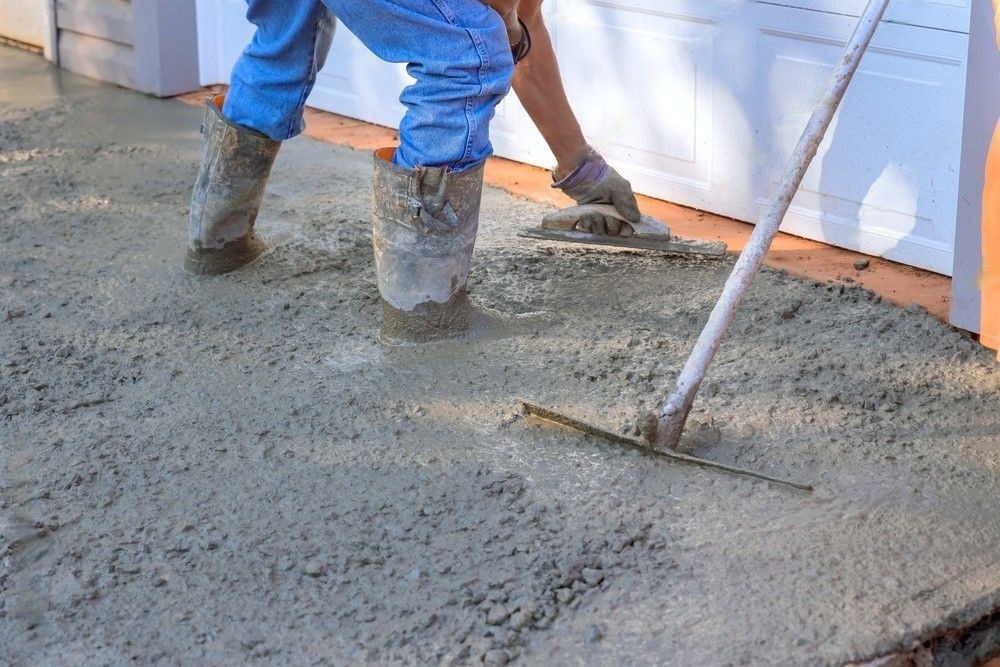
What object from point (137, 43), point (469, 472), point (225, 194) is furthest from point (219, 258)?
point (137, 43)

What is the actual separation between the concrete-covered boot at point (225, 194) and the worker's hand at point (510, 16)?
625 mm

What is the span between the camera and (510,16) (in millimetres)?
2539

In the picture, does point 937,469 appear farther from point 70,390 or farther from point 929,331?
point 70,390

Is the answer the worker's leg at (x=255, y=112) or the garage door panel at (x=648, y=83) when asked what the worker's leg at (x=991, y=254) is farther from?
the worker's leg at (x=255, y=112)

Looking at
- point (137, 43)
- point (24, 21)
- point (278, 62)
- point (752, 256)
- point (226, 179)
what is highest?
point (278, 62)

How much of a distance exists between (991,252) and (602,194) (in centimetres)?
105

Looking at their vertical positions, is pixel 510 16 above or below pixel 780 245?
above

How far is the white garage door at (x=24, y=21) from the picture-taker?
545 cm

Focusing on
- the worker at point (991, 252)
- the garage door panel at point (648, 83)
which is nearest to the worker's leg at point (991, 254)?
the worker at point (991, 252)

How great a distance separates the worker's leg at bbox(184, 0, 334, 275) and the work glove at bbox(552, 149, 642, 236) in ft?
2.61

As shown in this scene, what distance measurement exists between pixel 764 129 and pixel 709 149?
0.69 feet

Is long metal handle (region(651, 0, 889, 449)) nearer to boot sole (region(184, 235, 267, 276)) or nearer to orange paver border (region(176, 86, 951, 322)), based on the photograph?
orange paver border (region(176, 86, 951, 322))

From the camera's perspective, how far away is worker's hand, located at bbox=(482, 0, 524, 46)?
2420 mm

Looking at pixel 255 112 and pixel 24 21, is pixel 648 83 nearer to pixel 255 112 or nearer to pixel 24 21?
pixel 255 112
